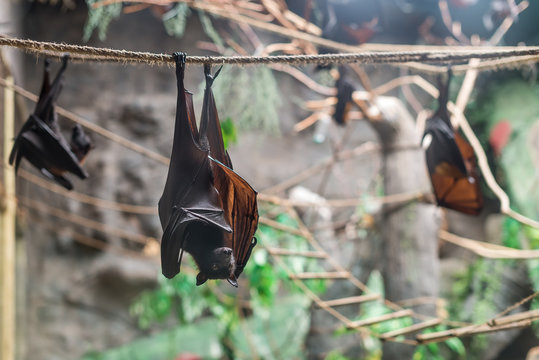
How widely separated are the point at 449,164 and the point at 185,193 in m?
1.29

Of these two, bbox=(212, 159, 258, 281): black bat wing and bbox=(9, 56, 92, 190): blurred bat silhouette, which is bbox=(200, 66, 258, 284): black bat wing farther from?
bbox=(9, 56, 92, 190): blurred bat silhouette

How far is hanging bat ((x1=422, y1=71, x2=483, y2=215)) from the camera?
6.86 feet

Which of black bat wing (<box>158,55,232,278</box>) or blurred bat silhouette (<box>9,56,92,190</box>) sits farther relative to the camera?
blurred bat silhouette (<box>9,56,92,190</box>)

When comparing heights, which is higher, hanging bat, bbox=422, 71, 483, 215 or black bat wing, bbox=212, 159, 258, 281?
hanging bat, bbox=422, 71, 483, 215

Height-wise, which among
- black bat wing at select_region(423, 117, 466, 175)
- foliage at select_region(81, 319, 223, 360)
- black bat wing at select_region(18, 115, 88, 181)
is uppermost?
black bat wing at select_region(423, 117, 466, 175)

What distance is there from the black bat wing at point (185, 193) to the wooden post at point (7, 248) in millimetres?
2405

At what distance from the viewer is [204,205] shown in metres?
1.43

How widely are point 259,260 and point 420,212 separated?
1.15 metres

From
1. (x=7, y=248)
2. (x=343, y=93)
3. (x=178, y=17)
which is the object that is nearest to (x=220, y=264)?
(x=178, y=17)

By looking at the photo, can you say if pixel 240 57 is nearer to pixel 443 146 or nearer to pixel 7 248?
pixel 443 146

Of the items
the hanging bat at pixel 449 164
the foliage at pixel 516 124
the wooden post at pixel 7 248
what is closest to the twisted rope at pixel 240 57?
the hanging bat at pixel 449 164

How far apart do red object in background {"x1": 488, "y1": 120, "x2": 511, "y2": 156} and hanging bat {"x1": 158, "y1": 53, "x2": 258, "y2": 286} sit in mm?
3769

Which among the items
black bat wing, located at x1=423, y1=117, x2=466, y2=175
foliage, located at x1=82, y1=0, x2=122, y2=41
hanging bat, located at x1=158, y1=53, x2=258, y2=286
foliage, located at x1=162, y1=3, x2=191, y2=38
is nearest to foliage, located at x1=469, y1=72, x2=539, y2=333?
black bat wing, located at x1=423, y1=117, x2=466, y2=175

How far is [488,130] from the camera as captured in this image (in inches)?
183
